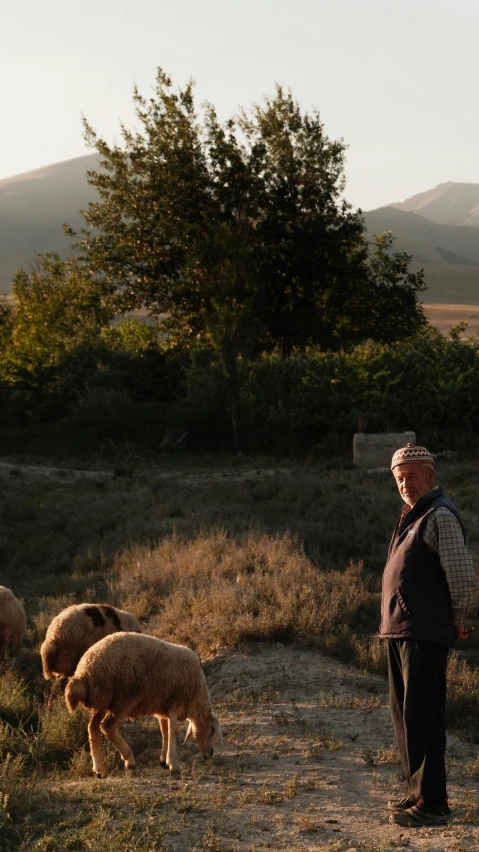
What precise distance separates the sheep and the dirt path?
0.63ft

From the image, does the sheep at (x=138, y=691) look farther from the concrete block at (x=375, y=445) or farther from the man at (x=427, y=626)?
the concrete block at (x=375, y=445)

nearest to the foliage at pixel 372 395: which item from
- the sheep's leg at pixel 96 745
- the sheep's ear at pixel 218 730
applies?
the sheep's ear at pixel 218 730

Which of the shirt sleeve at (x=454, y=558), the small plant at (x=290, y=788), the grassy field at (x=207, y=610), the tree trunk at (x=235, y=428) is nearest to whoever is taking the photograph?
the shirt sleeve at (x=454, y=558)

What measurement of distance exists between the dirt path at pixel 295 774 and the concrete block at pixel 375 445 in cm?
1214

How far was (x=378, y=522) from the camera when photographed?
587 inches

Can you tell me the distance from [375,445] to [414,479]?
15.7m

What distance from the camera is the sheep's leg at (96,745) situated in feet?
21.4

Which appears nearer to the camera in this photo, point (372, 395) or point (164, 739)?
point (164, 739)

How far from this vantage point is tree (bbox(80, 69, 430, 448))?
3038 cm

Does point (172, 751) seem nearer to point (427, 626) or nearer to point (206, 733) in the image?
point (206, 733)

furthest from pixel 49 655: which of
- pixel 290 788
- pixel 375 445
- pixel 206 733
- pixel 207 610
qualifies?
pixel 375 445

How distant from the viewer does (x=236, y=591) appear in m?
10.5

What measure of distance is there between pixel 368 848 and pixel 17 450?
21103 mm

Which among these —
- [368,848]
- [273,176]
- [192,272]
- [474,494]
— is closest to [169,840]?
[368,848]
